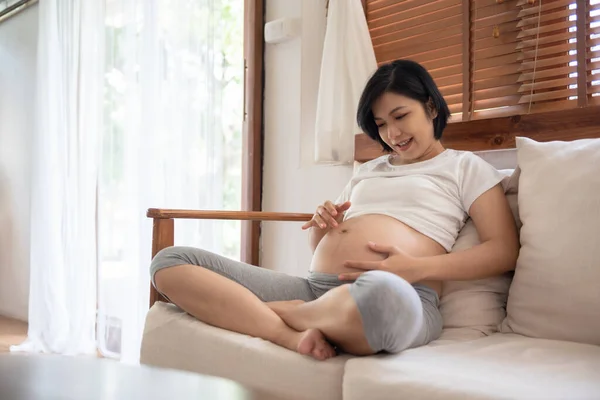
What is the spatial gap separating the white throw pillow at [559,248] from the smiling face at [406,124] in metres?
0.29

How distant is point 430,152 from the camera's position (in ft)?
5.12

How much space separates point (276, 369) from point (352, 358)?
15 centimetres

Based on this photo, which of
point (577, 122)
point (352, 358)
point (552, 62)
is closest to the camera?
point (352, 358)

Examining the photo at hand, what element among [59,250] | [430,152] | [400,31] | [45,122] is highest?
[400,31]

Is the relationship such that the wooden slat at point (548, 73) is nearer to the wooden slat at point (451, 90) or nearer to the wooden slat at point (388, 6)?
the wooden slat at point (451, 90)

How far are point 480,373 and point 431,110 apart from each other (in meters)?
0.82

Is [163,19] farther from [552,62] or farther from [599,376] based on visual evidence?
[599,376]

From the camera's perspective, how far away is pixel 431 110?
156 cm

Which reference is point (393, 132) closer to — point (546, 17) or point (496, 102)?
point (496, 102)

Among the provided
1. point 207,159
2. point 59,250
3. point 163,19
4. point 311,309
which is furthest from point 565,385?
point 59,250

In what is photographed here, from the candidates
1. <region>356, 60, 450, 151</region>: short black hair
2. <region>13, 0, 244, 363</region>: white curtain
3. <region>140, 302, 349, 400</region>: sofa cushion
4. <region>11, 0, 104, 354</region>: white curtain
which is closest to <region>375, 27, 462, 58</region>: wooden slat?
<region>356, 60, 450, 151</region>: short black hair

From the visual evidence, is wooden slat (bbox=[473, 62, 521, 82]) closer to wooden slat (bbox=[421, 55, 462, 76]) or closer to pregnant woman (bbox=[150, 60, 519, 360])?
wooden slat (bbox=[421, 55, 462, 76])

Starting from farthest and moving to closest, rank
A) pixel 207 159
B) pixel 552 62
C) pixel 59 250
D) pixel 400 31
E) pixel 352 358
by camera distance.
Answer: pixel 59 250, pixel 207 159, pixel 400 31, pixel 552 62, pixel 352 358

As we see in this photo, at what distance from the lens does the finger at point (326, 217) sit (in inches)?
56.6
